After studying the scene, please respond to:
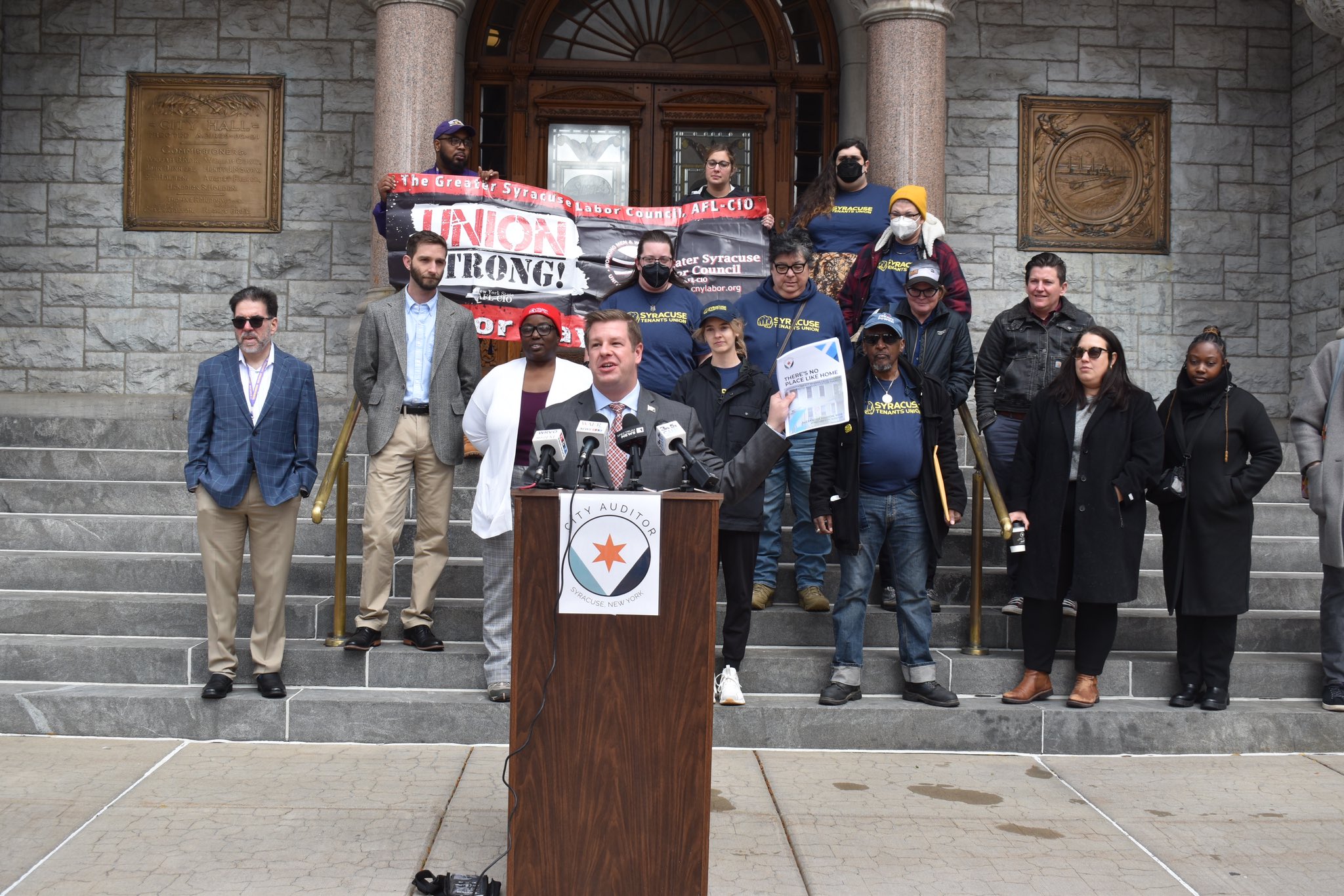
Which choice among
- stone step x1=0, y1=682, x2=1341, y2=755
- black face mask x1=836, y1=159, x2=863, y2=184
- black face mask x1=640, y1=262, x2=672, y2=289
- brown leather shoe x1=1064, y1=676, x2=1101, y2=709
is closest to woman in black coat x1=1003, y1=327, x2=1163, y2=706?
brown leather shoe x1=1064, y1=676, x2=1101, y2=709

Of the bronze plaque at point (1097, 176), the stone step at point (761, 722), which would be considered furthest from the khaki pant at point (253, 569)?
the bronze plaque at point (1097, 176)

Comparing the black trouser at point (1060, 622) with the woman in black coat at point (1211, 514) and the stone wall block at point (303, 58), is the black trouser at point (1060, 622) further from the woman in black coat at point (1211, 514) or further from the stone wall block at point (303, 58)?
the stone wall block at point (303, 58)

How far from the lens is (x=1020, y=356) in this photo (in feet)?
21.8

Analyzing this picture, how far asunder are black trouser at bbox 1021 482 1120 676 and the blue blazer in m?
3.59

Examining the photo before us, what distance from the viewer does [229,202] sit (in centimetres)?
1077

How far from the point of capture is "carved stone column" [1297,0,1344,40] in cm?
857

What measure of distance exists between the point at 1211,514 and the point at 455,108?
23.5ft

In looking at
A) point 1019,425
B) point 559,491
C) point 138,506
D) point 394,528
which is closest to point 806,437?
point 1019,425

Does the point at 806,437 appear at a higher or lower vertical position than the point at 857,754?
higher

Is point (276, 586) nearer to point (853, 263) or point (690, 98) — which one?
point (853, 263)

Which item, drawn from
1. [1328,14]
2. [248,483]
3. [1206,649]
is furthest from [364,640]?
[1328,14]

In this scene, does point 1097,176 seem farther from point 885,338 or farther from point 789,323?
point 885,338

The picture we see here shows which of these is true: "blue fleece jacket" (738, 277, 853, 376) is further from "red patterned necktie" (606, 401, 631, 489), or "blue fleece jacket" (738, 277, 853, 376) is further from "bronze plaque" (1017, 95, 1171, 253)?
"bronze plaque" (1017, 95, 1171, 253)

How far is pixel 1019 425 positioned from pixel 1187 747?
1.81 metres
